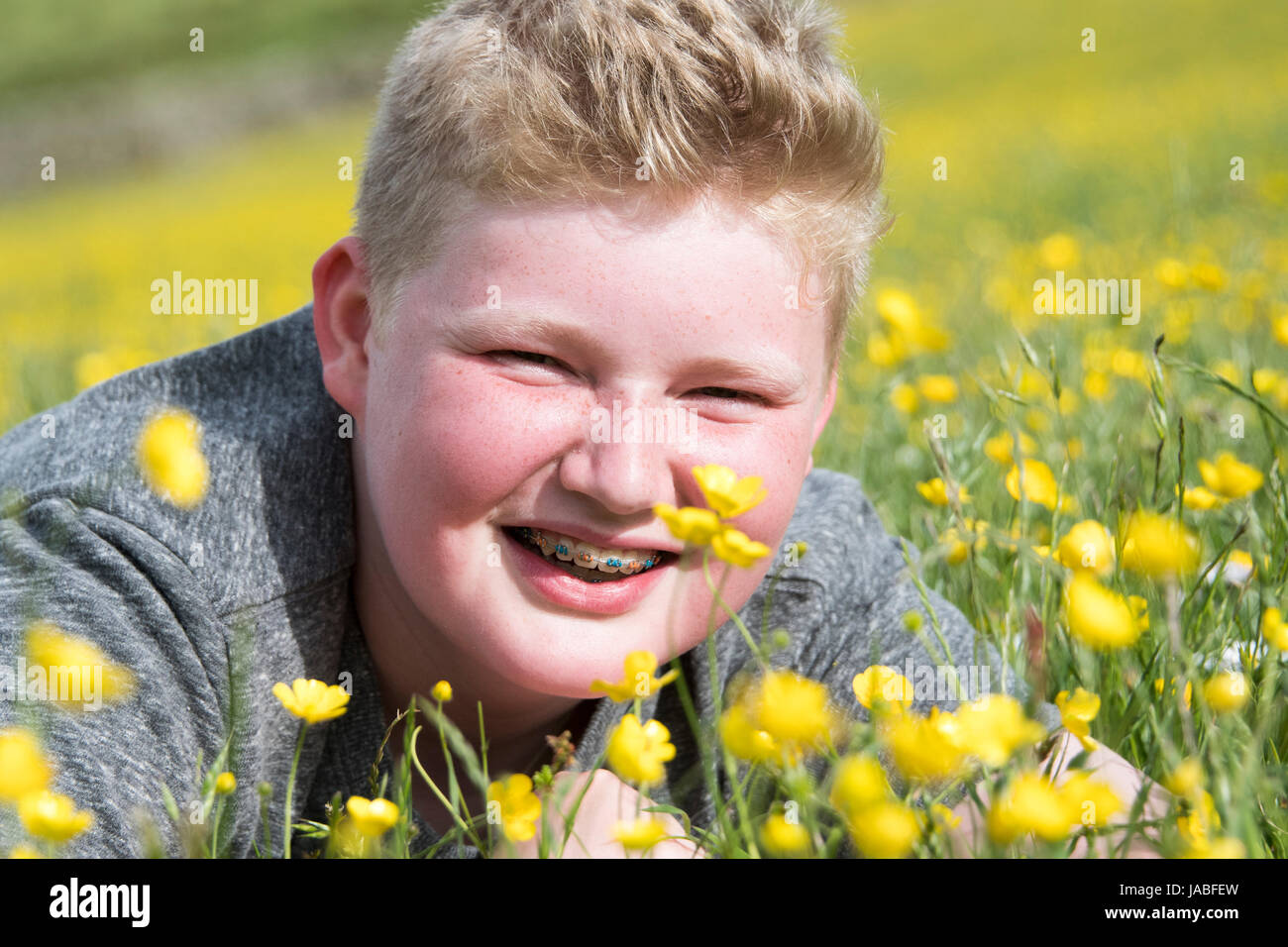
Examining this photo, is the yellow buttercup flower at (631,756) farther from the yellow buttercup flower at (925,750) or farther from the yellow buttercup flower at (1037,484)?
the yellow buttercup flower at (1037,484)

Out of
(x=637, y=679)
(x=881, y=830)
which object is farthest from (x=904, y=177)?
(x=881, y=830)

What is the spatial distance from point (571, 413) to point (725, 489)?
0.25 metres

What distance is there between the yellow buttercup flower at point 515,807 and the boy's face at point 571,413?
0.23m

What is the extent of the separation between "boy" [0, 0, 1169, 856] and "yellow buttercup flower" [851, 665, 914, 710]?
0.56 feet

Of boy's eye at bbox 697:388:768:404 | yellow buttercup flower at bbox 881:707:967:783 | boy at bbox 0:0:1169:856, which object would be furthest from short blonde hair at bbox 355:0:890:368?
yellow buttercup flower at bbox 881:707:967:783

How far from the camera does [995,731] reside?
62cm

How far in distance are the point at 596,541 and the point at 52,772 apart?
0.48 meters

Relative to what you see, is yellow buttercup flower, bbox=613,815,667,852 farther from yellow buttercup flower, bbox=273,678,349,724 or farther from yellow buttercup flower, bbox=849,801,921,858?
yellow buttercup flower, bbox=273,678,349,724

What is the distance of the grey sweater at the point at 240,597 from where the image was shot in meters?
1.09

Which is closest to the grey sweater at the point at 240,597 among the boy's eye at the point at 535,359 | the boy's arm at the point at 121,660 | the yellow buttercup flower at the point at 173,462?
the boy's arm at the point at 121,660

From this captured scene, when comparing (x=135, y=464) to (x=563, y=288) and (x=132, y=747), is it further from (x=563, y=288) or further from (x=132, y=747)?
(x=563, y=288)

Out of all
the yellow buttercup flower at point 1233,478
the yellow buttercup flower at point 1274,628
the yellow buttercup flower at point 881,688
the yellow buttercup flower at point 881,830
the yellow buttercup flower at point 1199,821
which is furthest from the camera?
the yellow buttercup flower at point 1233,478

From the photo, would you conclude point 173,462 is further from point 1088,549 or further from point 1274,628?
point 1274,628

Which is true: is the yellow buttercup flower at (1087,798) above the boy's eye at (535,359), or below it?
below
